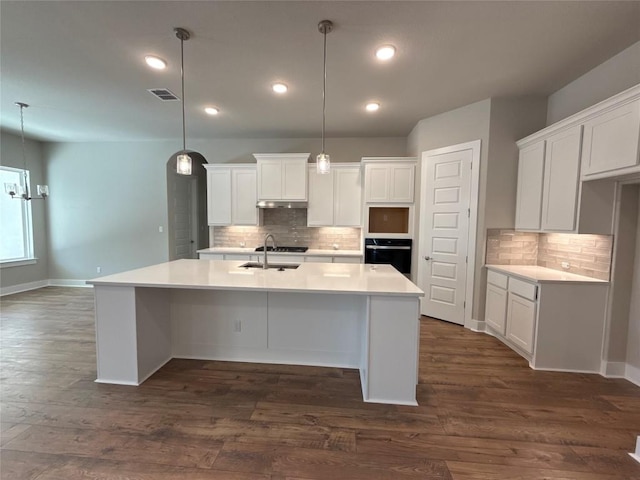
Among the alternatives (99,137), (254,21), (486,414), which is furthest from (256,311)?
(99,137)

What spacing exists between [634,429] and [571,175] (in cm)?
205

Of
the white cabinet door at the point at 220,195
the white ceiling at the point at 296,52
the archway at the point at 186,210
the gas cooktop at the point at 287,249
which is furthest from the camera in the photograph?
the archway at the point at 186,210

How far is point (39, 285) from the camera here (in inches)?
219

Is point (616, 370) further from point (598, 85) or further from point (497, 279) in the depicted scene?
point (598, 85)

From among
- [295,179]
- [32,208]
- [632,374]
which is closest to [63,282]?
[32,208]

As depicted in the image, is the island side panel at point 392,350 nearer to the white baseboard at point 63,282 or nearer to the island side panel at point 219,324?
the island side panel at point 219,324

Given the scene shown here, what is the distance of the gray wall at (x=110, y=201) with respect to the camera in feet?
17.9

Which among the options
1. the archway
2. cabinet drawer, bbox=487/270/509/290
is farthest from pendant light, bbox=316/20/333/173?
the archway

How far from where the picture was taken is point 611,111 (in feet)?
7.34

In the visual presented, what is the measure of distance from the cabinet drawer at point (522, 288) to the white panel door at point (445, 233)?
71 cm

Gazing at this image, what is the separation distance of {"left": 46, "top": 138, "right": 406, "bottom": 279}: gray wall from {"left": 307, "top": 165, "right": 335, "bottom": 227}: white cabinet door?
1397 mm

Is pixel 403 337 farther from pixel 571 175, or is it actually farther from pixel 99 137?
pixel 99 137

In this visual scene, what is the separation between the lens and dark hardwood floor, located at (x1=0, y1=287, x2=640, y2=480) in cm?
158

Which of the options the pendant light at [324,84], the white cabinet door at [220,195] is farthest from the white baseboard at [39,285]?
the pendant light at [324,84]
